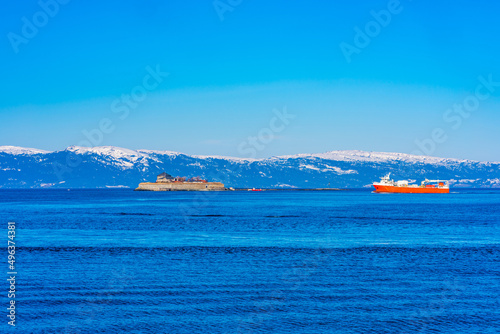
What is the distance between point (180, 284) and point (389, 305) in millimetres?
11561

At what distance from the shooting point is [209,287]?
2933 cm

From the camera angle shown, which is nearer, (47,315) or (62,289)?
(47,315)

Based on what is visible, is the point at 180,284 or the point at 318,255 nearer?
the point at 180,284

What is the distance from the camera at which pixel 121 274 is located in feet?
109

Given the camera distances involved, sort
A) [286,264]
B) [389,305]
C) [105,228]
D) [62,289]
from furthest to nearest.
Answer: [105,228]
[286,264]
[62,289]
[389,305]

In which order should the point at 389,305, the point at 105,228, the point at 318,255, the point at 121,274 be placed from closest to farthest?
1. the point at 389,305
2. the point at 121,274
3. the point at 318,255
4. the point at 105,228

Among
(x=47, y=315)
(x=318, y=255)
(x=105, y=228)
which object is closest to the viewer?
(x=47, y=315)

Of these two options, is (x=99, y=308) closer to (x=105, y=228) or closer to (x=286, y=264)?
(x=286, y=264)

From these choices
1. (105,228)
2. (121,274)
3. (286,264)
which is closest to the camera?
(121,274)

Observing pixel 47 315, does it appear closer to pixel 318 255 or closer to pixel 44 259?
pixel 44 259

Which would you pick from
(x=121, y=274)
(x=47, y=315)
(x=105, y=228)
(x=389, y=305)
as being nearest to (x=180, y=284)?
(x=121, y=274)

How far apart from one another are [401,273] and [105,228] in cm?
4263

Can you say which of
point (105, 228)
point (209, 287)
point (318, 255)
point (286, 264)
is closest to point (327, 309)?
point (209, 287)

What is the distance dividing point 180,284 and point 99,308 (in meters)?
6.02
